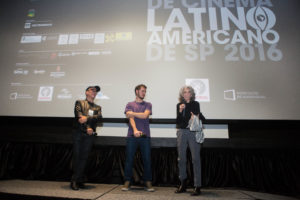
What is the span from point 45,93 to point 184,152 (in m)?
2.15

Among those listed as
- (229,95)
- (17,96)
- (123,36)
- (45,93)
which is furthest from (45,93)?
(229,95)

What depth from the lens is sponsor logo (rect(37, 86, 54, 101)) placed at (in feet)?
8.70

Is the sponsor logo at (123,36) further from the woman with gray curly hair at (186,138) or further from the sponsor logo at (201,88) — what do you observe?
the woman with gray curly hair at (186,138)

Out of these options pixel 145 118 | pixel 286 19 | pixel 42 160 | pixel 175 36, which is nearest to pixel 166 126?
pixel 145 118

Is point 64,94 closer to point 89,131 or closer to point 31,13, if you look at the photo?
point 89,131

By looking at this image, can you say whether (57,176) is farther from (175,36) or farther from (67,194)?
(175,36)

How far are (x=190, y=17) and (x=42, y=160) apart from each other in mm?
3225

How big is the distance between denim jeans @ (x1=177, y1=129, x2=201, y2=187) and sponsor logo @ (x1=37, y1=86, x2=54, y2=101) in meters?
1.95

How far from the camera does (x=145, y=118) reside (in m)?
2.15

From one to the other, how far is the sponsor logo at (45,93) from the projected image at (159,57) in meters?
0.01

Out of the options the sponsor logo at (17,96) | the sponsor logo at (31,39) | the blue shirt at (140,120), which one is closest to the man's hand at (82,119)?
the blue shirt at (140,120)

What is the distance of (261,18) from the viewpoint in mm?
2775

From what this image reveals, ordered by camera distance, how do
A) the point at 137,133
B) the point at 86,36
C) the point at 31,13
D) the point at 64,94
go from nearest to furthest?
the point at 137,133 < the point at 64,94 < the point at 86,36 < the point at 31,13

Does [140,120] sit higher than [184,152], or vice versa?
[140,120]
